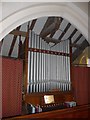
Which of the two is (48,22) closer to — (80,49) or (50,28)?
(50,28)

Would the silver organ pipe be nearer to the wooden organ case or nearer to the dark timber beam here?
the wooden organ case

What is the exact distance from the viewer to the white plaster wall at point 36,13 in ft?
11.0

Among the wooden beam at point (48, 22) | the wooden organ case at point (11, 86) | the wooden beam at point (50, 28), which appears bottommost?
the wooden organ case at point (11, 86)

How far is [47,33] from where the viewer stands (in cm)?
569

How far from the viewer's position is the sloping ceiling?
18.1ft

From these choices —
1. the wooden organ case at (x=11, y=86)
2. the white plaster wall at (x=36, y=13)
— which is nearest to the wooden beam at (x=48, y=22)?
the white plaster wall at (x=36, y=13)

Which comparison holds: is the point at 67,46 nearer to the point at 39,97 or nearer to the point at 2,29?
the point at 39,97

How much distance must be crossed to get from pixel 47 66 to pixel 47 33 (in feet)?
3.92

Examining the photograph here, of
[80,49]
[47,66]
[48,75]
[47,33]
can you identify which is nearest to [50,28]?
[47,33]

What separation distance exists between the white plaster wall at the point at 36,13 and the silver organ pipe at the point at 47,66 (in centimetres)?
102

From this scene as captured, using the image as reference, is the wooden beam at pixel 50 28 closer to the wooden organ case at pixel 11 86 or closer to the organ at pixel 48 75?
the organ at pixel 48 75

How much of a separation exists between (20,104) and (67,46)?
215cm

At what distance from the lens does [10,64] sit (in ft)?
13.1

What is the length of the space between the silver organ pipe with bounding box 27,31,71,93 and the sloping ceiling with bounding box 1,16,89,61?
16.2 inches
